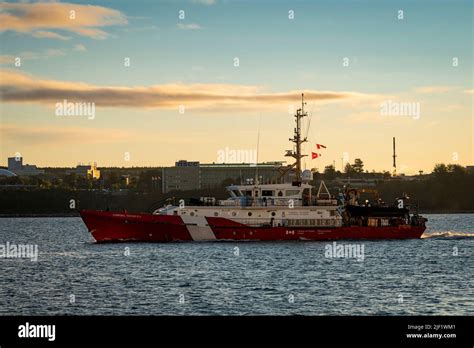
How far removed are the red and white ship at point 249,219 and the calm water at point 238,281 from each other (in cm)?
198

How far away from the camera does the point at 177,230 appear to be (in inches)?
3098

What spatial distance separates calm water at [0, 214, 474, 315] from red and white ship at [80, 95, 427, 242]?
6.50ft

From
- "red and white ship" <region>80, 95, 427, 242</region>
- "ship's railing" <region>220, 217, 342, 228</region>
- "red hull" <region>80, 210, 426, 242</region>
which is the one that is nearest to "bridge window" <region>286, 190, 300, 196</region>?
"red and white ship" <region>80, 95, 427, 242</region>

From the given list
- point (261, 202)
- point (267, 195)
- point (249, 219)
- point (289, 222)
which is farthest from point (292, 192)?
point (249, 219)

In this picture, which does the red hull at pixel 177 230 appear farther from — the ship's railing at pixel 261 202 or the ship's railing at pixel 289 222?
the ship's railing at pixel 261 202

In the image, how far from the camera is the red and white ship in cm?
7819

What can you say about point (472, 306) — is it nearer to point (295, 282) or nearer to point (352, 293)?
point (352, 293)

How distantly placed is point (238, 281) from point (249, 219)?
26.7m

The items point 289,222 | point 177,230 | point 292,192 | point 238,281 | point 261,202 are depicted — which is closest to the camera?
point 238,281

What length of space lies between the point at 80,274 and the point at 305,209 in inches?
1105

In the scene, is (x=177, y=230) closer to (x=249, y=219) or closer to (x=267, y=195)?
(x=249, y=219)

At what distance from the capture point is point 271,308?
4181 cm
